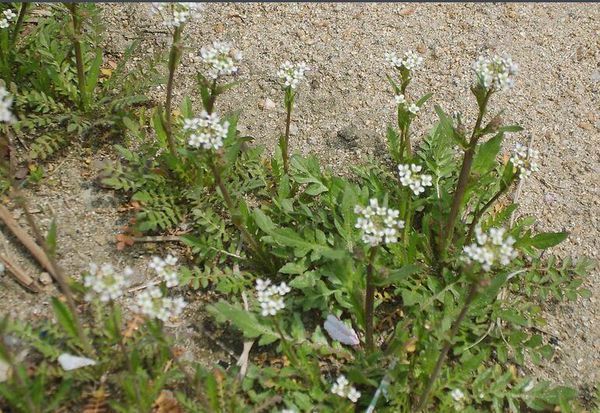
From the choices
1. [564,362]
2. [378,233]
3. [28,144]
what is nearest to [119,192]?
[28,144]

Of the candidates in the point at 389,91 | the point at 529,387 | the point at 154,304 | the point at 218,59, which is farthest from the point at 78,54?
the point at 529,387

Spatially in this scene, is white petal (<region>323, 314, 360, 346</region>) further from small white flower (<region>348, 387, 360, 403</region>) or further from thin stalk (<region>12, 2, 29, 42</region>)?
thin stalk (<region>12, 2, 29, 42</region>)

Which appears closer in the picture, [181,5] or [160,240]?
[181,5]

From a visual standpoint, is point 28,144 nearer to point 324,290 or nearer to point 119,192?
point 119,192

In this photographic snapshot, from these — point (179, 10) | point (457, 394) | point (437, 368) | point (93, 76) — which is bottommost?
point (457, 394)

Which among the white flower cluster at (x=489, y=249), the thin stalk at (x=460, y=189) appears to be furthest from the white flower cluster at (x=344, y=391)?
the thin stalk at (x=460, y=189)

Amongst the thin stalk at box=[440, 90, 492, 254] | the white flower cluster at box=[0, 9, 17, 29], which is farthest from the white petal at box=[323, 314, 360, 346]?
the white flower cluster at box=[0, 9, 17, 29]

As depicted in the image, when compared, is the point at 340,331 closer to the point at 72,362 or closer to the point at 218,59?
the point at 72,362
